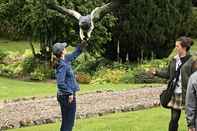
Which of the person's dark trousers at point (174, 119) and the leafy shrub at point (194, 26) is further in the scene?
the leafy shrub at point (194, 26)

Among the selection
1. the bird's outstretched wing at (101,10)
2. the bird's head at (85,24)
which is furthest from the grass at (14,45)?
the bird's head at (85,24)

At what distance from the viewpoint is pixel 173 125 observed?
9.80 metres

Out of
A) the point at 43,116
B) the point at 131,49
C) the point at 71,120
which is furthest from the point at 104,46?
the point at 71,120

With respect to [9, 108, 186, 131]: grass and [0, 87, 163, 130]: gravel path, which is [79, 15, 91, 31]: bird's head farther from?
[0, 87, 163, 130]: gravel path

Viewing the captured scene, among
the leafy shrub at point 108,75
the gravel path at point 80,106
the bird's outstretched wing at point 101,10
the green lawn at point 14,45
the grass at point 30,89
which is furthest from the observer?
the green lawn at point 14,45

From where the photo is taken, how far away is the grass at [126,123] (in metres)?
12.7

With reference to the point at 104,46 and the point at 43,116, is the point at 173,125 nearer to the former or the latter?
the point at 43,116

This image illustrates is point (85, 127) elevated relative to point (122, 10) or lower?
lower

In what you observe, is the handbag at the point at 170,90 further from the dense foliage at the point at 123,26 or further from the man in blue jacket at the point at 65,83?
the dense foliage at the point at 123,26

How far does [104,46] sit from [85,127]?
50.0 feet

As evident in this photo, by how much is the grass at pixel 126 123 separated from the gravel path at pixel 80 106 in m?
0.65

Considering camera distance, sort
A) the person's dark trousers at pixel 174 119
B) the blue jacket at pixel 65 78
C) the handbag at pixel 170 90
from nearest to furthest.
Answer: the handbag at pixel 170 90 < the person's dark trousers at pixel 174 119 < the blue jacket at pixel 65 78

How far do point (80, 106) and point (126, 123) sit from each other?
3.49 meters

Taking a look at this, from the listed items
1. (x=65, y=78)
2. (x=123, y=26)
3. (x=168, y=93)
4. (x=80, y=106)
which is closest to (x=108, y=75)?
(x=123, y=26)
